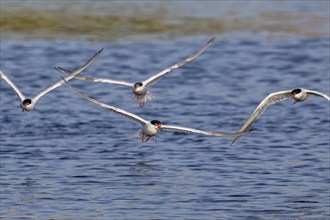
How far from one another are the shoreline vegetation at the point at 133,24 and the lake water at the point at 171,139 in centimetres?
86

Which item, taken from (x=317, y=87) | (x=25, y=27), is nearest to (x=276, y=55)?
(x=317, y=87)

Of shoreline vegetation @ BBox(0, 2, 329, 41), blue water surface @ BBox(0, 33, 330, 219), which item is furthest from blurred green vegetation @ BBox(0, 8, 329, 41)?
blue water surface @ BBox(0, 33, 330, 219)

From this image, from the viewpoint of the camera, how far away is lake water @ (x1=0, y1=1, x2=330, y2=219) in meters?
21.5

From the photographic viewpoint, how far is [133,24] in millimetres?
42031

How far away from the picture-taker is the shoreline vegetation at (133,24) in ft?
135

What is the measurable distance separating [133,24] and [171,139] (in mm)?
14983

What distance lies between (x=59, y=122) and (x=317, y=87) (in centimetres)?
755

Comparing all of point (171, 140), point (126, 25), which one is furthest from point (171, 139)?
point (126, 25)

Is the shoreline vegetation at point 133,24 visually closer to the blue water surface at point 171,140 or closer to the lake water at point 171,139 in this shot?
the lake water at point 171,139

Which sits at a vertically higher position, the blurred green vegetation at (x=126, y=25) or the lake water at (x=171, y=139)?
the blurred green vegetation at (x=126, y=25)

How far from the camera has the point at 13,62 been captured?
37.3 metres

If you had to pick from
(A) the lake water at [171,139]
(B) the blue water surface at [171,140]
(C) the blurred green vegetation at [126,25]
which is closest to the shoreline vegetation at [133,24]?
(C) the blurred green vegetation at [126,25]

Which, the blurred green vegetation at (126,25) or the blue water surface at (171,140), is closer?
the blue water surface at (171,140)

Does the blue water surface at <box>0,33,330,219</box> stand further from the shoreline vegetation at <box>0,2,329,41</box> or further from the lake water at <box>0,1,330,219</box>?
the shoreline vegetation at <box>0,2,329,41</box>
